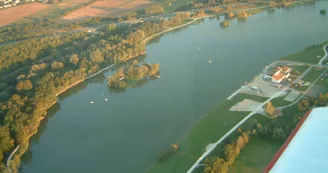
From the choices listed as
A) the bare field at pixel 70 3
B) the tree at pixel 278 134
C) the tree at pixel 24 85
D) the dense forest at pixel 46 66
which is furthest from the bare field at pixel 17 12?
the tree at pixel 278 134

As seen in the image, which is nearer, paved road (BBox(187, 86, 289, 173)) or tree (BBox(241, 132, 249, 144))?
paved road (BBox(187, 86, 289, 173))

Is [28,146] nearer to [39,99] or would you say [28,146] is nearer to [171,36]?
[39,99]

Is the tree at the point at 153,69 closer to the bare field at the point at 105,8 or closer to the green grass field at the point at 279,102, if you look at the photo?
the green grass field at the point at 279,102

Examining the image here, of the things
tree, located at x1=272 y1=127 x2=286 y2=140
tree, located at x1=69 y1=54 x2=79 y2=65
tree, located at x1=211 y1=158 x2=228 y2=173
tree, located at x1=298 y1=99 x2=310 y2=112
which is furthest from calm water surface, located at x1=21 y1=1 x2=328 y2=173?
tree, located at x1=298 y1=99 x2=310 y2=112

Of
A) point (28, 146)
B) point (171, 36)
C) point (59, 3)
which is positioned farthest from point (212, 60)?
point (59, 3)

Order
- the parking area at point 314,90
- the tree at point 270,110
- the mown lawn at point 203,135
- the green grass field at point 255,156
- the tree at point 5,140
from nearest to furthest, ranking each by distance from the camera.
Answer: the green grass field at point 255,156, the mown lawn at point 203,135, the tree at point 5,140, the tree at point 270,110, the parking area at point 314,90

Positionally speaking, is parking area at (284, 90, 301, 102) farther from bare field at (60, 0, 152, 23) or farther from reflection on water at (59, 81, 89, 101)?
bare field at (60, 0, 152, 23)
